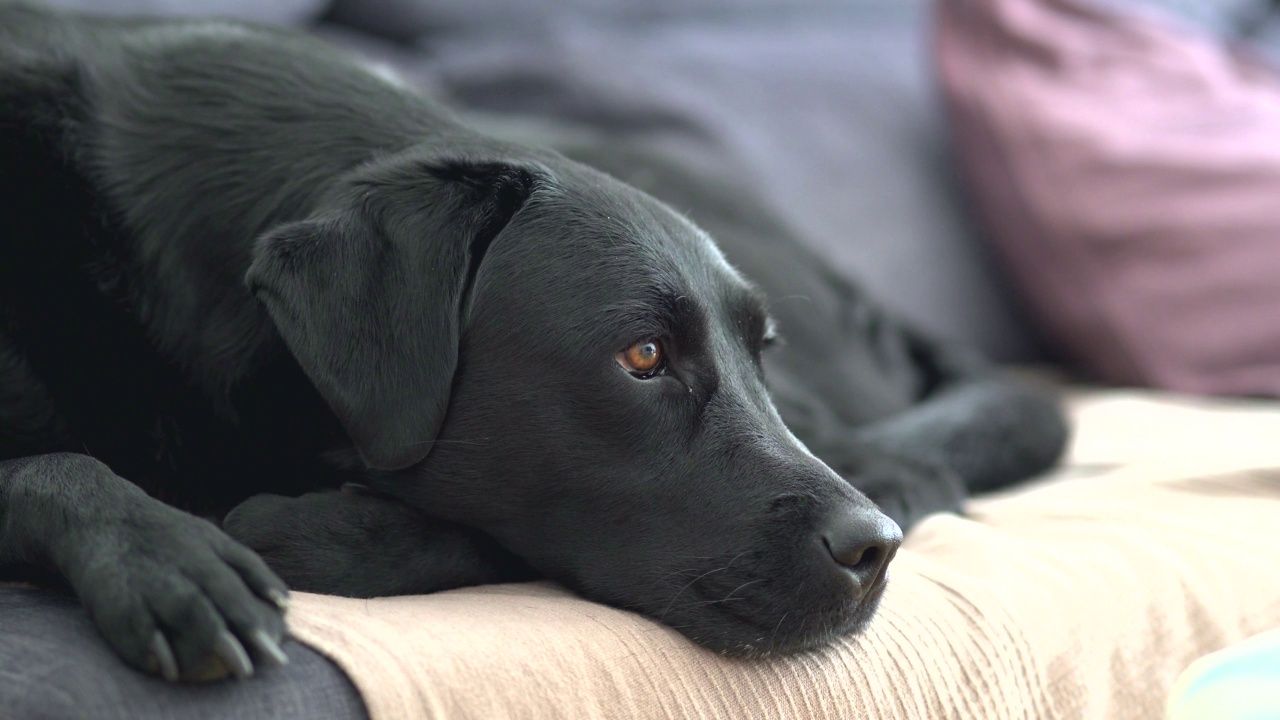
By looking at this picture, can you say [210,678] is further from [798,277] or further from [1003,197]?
[1003,197]

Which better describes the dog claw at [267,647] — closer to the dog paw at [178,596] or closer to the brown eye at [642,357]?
the dog paw at [178,596]

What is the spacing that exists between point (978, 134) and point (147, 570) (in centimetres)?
230

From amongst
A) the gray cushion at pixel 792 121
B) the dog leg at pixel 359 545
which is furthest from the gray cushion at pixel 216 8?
the dog leg at pixel 359 545

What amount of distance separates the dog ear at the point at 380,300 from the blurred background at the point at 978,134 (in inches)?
44.2

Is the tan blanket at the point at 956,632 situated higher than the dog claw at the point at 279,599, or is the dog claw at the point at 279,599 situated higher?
the dog claw at the point at 279,599

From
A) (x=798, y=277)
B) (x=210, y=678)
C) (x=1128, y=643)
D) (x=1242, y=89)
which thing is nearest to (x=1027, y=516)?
(x=1128, y=643)

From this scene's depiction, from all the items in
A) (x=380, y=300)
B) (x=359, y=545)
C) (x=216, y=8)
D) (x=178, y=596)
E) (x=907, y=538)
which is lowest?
(x=907, y=538)

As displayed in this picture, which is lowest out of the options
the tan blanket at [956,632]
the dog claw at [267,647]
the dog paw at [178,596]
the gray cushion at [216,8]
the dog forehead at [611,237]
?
the tan blanket at [956,632]

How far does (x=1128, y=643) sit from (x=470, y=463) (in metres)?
0.78

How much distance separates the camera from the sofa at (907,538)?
3.30 ft

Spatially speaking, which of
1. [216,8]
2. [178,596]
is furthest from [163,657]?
[216,8]

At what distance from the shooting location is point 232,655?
911 mm

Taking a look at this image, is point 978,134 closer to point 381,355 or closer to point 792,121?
point 792,121

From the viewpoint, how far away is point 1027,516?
1.67 metres
